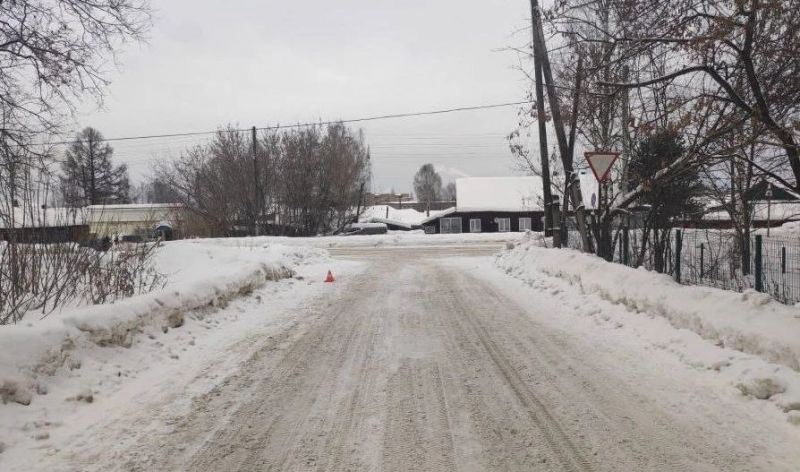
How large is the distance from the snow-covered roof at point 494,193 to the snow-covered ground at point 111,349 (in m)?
37.4

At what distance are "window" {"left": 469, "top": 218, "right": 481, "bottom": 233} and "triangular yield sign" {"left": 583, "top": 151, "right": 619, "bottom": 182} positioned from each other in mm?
36030

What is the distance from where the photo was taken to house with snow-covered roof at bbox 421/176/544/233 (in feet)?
151

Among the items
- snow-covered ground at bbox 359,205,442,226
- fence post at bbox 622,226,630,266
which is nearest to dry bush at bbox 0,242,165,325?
fence post at bbox 622,226,630,266

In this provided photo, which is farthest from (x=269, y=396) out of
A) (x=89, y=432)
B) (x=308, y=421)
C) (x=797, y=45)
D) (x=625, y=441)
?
(x=797, y=45)

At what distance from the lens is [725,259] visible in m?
13.4

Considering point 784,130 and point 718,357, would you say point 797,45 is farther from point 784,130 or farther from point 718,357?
point 718,357

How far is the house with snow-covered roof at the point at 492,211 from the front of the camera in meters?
45.9

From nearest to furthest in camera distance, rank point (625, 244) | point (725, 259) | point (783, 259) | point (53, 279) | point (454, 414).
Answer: point (454, 414) → point (53, 279) → point (783, 259) → point (725, 259) → point (625, 244)

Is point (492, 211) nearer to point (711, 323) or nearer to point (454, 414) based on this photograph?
point (711, 323)

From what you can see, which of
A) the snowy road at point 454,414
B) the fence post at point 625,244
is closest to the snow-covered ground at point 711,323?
the snowy road at point 454,414

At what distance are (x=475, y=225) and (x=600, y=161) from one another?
36307 mm

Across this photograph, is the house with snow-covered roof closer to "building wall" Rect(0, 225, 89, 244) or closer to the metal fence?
the metal fence

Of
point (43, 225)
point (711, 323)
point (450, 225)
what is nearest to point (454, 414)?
point (711, 323)

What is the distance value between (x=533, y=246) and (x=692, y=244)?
4260mm
